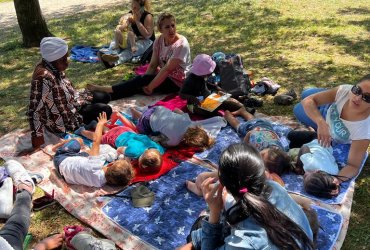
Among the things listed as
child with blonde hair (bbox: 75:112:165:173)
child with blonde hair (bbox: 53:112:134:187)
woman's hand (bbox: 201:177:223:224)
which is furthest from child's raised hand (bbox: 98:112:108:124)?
woman's hand (bbox: 201:177:223:224)

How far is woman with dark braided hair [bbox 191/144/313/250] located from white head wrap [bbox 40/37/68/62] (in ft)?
10.6

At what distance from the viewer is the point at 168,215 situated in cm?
379

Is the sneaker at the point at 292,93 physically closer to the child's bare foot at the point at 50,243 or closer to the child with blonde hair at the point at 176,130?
the child with blonde hair at the point at 176,130

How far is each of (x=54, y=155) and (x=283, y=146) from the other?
8.85ft

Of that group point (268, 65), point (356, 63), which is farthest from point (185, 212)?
point (356, 63)

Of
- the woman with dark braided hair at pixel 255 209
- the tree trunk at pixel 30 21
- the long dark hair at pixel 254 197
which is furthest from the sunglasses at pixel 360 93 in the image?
the tree trunk at pixel 30 21

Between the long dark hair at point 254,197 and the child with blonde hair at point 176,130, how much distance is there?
93.3 inches

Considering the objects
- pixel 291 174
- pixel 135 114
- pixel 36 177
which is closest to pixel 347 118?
pixel 291 174

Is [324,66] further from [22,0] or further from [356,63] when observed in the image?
[22,0]

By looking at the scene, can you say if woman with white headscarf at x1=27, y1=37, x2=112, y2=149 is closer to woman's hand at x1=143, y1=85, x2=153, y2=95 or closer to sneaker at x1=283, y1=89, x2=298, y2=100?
woman's hand at x1=143, y1=85, x2=153, y2=95

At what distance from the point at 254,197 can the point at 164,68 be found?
421 centimetres

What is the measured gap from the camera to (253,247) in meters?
2.22

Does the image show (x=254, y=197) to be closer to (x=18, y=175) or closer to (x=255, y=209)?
(x=255, y=209)

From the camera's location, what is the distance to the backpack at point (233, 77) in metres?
5.87
